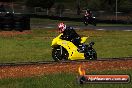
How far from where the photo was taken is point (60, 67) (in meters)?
15.3

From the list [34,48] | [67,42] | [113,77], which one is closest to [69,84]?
[113,77]

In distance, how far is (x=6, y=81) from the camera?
36.5 ft

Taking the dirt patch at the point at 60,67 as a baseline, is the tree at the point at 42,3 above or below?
below

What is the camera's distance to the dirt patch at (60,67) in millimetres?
14109

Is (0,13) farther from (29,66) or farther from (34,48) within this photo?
(29,66)

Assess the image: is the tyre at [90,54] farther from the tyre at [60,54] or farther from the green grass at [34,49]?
the green grass at [34,49]

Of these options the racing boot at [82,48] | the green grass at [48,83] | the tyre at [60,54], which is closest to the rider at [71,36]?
the racing boot at [82,48]

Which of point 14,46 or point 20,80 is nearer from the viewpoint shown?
point 20,80

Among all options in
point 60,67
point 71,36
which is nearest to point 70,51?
point 71,36

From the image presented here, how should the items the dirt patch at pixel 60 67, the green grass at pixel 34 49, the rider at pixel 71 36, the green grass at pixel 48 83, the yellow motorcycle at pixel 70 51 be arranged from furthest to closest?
the green grass at pixel 34 49 < the yellow motorcycle at pixel 70 51 < the rider at pixel 71 36 < the dirt patch at pixel 60 67 < the green grass at pixel 48 83

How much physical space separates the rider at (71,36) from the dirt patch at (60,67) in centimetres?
213

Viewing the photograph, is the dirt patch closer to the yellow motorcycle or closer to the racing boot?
the yellow motorcycle

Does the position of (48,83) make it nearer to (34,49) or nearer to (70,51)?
(70,51)

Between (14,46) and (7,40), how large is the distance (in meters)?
3.82
